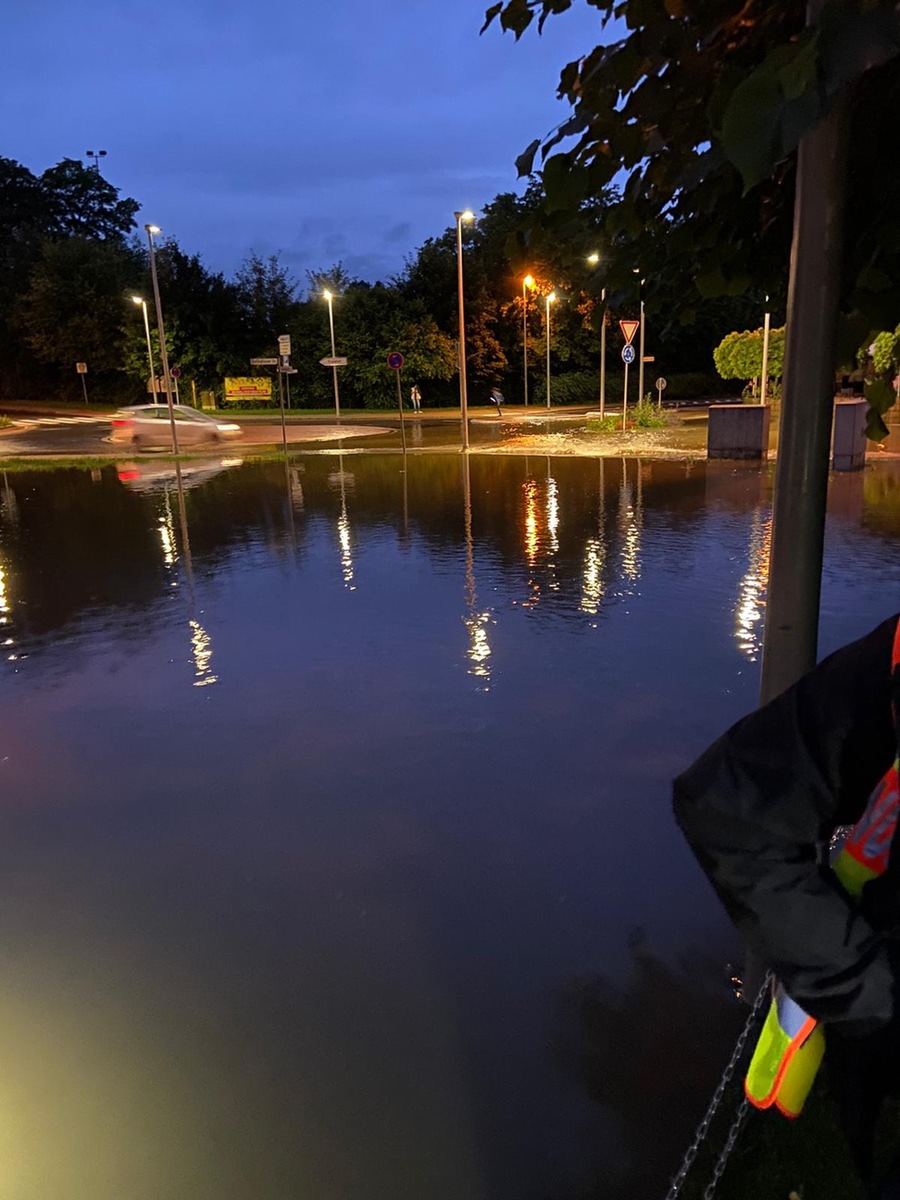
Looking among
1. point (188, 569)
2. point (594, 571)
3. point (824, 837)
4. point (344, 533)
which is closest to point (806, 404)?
point (824, 837)

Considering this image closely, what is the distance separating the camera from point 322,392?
5172 cm

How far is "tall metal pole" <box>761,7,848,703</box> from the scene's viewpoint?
7.32 ft

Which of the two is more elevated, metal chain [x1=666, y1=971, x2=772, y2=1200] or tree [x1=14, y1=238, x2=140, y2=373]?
tree [x1=14, y1=238, x2=140, y2=373]

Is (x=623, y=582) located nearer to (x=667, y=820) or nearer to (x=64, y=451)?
(x=667, y=820)

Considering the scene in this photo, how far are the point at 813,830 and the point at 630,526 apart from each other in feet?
36.7

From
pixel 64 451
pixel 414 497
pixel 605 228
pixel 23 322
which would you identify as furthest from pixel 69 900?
pixel 23 322

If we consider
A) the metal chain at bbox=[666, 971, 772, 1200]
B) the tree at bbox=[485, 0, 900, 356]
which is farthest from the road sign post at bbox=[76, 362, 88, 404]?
the metal chain at bbox=[666, 971, 772, 1200]

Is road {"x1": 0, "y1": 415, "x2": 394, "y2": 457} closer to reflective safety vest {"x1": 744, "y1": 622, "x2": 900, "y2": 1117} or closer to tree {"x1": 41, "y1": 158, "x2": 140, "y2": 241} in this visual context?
reflective safety vest {"x1": 744, "y1": 622, "x2": 900, "y2": 1117}

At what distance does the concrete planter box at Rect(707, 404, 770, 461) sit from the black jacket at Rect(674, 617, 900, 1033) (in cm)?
1885

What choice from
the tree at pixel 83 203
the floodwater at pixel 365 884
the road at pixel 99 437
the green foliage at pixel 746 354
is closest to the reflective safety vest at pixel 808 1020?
the floodwater at pixel 365 884

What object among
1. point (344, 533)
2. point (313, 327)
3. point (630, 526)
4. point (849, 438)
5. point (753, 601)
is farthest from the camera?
point (313, 327)

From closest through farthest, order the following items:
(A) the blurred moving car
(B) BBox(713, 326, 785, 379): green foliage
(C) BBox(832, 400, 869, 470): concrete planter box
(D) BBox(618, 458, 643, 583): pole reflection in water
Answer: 1. (D) BBox(618, 458, 643, 583): pole reflection in water
2. (C) BBox(832, 400, 869, 470): concrete planter box
3. (A) the blurred moving car
4. (B) BBox(713, 326, 785, 379): green foliage

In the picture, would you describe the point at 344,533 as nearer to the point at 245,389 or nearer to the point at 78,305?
the point at 245,389

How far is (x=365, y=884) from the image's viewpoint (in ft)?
13.0
